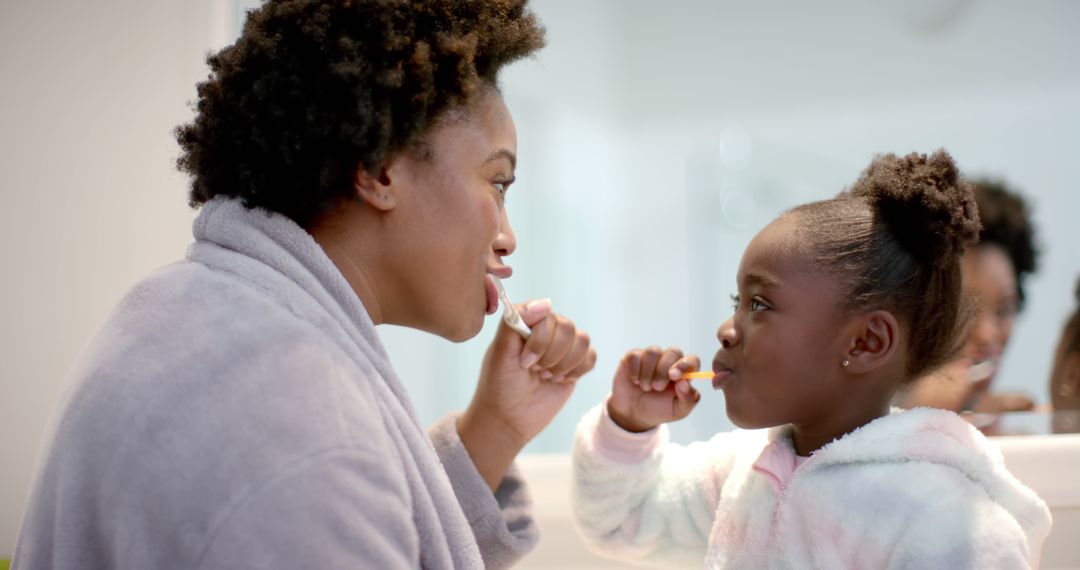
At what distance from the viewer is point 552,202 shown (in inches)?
96.1

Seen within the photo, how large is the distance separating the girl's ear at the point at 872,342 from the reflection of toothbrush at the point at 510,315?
0.34 metres

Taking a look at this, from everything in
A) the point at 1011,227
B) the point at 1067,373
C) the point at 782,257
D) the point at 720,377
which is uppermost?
the point at 782,257

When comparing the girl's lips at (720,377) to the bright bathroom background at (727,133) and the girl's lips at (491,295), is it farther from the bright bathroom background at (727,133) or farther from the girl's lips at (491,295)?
the bright bathroom background at (727,133)

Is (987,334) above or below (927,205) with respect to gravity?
below

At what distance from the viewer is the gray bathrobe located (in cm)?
56

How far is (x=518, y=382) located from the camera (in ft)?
3.42

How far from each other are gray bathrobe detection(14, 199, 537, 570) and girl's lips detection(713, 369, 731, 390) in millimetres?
317

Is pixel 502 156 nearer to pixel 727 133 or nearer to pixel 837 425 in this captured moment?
pixel 837 425

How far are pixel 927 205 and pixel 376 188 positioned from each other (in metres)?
0.51

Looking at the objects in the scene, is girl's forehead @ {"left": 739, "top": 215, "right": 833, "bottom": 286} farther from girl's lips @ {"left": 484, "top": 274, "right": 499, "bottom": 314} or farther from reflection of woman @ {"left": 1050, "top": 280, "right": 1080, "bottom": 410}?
reflection of woman @ {"left": 1050, "top": 280, "right": 1080, "bottom": 410}

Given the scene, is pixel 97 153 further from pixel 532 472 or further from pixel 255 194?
pixel 532 472

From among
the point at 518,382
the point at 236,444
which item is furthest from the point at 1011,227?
the point at 236,444

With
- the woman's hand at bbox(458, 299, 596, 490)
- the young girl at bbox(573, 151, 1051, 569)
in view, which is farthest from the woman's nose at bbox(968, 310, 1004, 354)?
the woman's hand at bbox(458, 299, 596, 490)

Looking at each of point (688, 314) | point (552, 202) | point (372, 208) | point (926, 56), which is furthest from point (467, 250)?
point (926, 56)
